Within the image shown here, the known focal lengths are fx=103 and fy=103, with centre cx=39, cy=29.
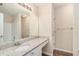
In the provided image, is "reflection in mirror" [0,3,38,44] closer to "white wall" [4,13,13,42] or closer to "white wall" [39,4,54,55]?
"white wall" [4,13,13,42]

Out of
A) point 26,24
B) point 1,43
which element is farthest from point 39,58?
point 26,24

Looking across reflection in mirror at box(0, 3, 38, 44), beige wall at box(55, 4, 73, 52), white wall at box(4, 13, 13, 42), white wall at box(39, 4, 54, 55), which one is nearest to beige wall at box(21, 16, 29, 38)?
reflection in mirror at box(0, 3, 38, 44)

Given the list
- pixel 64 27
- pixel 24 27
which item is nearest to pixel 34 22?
pixel 24 27

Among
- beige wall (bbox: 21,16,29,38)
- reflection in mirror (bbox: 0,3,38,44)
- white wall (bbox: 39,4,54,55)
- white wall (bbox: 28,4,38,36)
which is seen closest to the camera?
reflection in mirror (bbox: 0,3,38,44)

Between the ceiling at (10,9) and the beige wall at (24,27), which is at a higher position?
the ceiling at (10,9)

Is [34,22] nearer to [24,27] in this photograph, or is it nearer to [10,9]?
[24,27]

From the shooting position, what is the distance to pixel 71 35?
385cm

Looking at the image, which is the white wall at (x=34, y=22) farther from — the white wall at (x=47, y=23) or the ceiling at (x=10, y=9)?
the ceiling at (x=10, y=9)

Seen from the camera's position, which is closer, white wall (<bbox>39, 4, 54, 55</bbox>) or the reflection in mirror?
the reflection in mirror

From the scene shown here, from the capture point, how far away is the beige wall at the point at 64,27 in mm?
3900

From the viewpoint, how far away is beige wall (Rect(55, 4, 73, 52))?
390 centimetres

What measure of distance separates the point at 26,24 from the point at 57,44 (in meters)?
1.74

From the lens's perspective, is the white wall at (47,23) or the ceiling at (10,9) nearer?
the ceiling at (10,9)

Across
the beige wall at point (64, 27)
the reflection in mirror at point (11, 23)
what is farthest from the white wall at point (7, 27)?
the beige wall at point (64, 27)
